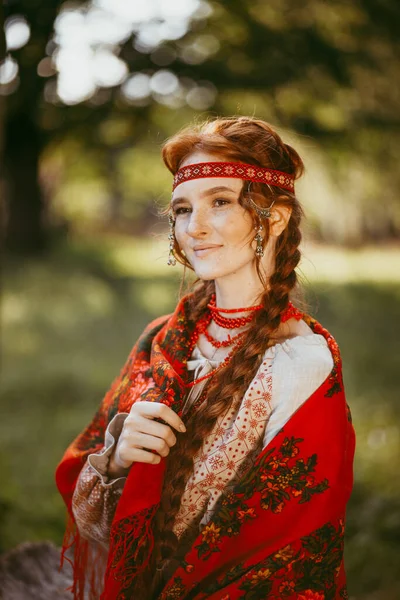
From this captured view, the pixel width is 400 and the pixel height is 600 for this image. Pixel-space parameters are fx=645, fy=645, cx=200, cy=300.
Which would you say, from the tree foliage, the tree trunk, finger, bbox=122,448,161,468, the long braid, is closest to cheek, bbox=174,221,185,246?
the long braid

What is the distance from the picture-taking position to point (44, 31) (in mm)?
4434

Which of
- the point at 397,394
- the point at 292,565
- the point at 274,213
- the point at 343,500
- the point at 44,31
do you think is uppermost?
the point at 44,31

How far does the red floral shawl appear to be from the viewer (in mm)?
1624

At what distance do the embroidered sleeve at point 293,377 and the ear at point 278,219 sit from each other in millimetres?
343

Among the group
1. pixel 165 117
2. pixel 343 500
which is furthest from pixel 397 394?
pixel 343 500

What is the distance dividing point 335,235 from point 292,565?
49.1 ft

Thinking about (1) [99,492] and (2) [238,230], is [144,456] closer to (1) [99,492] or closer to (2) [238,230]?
(1) [99,492]

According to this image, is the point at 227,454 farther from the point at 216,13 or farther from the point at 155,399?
the point at 216,13

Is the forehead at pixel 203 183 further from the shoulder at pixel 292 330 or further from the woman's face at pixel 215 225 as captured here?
the shoulder at pixel 292 330

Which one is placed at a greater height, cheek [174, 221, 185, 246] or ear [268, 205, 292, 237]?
ear [268, 205, 292, 237]

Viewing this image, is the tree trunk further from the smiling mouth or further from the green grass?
the smiling mouth

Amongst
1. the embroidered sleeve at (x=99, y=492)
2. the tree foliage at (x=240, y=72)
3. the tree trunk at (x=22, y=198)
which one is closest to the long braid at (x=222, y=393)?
the embroidered sleeve at (x=99, y=492)

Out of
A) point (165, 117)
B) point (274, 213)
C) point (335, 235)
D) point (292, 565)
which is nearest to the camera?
point (292, 565)

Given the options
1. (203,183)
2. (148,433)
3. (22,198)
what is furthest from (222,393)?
(22,198)
